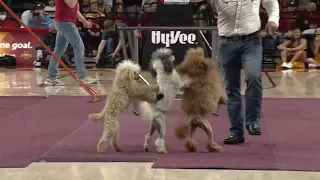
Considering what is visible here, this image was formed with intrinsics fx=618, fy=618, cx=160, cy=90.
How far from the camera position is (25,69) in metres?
13.5

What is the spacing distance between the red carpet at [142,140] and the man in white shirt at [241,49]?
28 centimetres

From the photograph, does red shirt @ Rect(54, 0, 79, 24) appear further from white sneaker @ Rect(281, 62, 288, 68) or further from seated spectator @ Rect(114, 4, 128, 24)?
white sneaker @ Rect(281, 62, 288, 68)

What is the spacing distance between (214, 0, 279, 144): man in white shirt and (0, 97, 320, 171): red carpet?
11.0 inches

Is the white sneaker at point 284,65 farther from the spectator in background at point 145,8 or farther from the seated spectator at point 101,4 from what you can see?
the seated spectator at point 101,4

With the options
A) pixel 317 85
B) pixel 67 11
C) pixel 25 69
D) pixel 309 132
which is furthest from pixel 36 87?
pixel 309 132

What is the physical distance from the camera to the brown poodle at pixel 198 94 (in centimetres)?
478

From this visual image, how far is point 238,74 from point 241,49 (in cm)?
25

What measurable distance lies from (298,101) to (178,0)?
7.67 ft

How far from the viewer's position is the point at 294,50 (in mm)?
13930

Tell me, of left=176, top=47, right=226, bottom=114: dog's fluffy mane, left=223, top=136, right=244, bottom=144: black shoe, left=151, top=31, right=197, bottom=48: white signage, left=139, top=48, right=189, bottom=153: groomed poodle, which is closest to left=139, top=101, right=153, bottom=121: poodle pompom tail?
left=139, top=48, right=189, bottom=153: groomed poodle

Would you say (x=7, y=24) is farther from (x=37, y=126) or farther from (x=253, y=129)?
(x=253, y=129)

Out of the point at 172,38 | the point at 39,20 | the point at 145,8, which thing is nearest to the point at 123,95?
the point at 172,38

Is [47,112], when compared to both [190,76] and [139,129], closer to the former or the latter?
[139,129]

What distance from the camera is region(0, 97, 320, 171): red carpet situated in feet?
14.9
